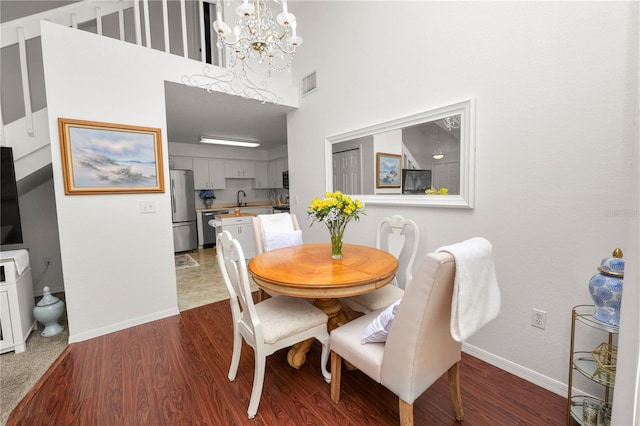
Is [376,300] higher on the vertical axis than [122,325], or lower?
higher

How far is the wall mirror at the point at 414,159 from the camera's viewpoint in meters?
1.93

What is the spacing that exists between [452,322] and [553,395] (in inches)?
49.2

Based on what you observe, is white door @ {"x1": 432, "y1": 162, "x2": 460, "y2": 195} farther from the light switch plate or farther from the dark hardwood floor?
the light switch plate

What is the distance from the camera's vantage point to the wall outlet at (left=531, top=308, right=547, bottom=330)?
1.62m

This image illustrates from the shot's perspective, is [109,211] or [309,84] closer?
[109,211]

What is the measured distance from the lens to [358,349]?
4.29 feet

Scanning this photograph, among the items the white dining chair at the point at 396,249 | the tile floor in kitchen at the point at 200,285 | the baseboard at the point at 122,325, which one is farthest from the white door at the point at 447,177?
the baseboard at the point at 122,325

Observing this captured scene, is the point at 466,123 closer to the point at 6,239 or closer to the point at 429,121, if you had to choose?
the point at 429,121

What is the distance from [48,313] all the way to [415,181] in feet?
11.2

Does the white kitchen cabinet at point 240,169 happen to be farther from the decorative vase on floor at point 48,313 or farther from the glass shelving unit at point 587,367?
the glass shelving unit at point 587,367

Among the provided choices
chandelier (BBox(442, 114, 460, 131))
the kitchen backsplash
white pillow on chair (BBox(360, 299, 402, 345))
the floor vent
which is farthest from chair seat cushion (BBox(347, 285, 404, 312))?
the kitchen backsplash

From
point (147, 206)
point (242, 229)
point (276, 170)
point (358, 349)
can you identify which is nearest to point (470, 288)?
point (358, 349)

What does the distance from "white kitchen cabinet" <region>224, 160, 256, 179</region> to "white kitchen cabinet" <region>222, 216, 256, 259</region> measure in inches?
74.8

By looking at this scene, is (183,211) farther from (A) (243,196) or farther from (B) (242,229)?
(A) (243,196)
